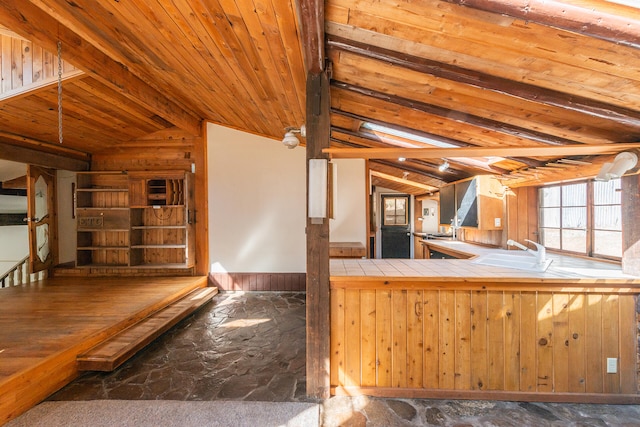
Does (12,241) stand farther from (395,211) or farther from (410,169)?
(395,211)

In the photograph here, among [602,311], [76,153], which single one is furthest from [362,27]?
[76,153]

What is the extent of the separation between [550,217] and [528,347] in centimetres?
216

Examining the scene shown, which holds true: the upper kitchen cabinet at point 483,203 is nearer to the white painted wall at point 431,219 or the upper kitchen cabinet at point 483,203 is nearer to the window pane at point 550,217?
the window pane at point 550,217

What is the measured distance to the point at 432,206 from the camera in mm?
8641

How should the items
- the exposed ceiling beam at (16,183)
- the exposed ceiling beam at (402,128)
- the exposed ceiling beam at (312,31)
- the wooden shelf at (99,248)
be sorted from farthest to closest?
the exposed ceiling beam at (16,183) < the wooden shelf at (99,248) < the exposed ceiling beam at (402,128) < the exposed ceiling beam at (312,31)

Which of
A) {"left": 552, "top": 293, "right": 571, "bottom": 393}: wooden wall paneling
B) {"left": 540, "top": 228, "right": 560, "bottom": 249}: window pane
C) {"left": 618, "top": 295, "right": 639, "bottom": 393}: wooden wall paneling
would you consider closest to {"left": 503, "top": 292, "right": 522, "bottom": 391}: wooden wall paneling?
{"left": 552, "top": 293, "right": 571, "bottom": 393}: wooden wall paneling

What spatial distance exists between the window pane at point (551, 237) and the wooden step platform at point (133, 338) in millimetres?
4847

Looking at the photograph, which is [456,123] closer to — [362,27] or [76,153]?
[362,27]

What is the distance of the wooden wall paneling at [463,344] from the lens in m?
2.17

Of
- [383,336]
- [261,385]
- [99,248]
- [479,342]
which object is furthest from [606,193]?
[99,248]

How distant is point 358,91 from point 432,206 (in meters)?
7.13

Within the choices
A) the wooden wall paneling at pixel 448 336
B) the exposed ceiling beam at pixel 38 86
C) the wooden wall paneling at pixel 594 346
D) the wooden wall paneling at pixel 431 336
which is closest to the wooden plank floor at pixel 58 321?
A: the exposed ceiling beam at pixel 38 86

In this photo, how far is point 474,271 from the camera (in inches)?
92.3

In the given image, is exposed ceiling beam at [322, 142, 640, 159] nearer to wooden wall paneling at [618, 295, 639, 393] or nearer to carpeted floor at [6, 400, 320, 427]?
wooden wall paneling at [618, 295, 639, 393]
